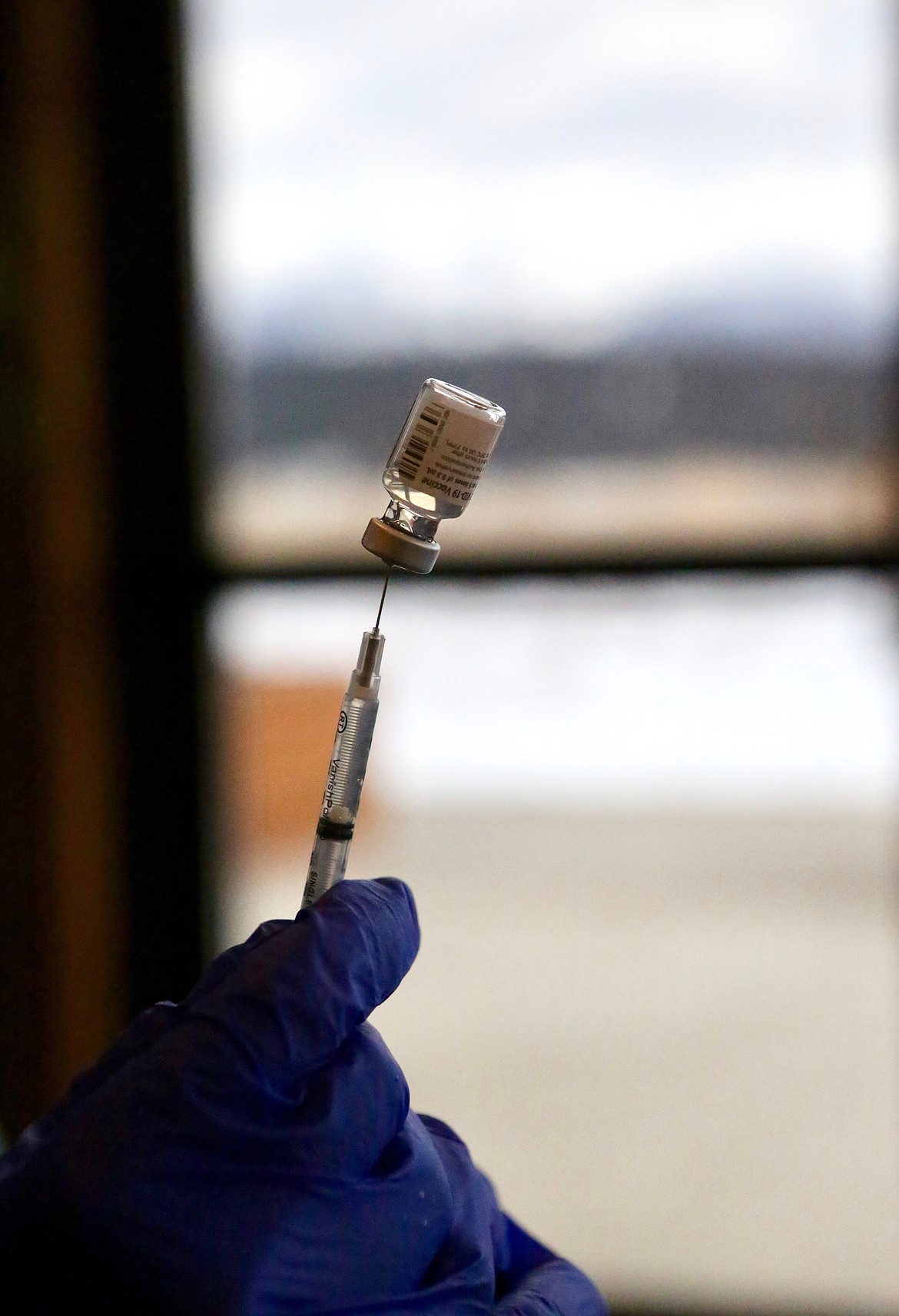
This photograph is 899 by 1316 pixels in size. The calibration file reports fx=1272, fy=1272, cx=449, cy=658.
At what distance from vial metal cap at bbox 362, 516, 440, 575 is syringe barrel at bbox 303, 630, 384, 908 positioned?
0.04m

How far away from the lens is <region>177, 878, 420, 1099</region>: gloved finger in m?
0.62

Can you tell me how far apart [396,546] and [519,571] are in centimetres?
128

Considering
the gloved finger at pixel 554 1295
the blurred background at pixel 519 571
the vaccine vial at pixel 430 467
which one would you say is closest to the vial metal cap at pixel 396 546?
the vaccine vial at pixel 430 467

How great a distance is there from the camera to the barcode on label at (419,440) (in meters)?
0.69

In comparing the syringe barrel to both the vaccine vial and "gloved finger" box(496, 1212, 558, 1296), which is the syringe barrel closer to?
the vaccine vial

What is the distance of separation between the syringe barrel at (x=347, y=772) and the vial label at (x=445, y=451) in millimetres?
92

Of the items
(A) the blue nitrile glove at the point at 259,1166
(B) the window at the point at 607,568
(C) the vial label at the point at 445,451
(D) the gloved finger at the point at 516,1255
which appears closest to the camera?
(A) the blue nitrile glove at the point at 259,1166

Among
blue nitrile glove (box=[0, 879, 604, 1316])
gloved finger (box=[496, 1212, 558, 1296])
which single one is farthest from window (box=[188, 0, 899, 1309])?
blue nitrile glove (box=[0, 879, 604, 1316])

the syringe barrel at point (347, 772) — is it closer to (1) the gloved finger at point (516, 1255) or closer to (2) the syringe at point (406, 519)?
(2) the syringe at point (406, 519)

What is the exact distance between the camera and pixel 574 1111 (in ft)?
6.57

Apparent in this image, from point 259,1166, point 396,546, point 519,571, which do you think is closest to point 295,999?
point 259,1166

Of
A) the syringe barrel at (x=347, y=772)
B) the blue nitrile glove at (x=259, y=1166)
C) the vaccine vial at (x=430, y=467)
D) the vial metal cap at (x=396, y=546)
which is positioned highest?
the vaccine vial at (x=430, y=467)

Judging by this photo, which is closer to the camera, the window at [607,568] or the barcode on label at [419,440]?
the barcode on label at [419,440]

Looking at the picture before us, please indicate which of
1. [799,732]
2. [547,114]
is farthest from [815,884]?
[547,114]
